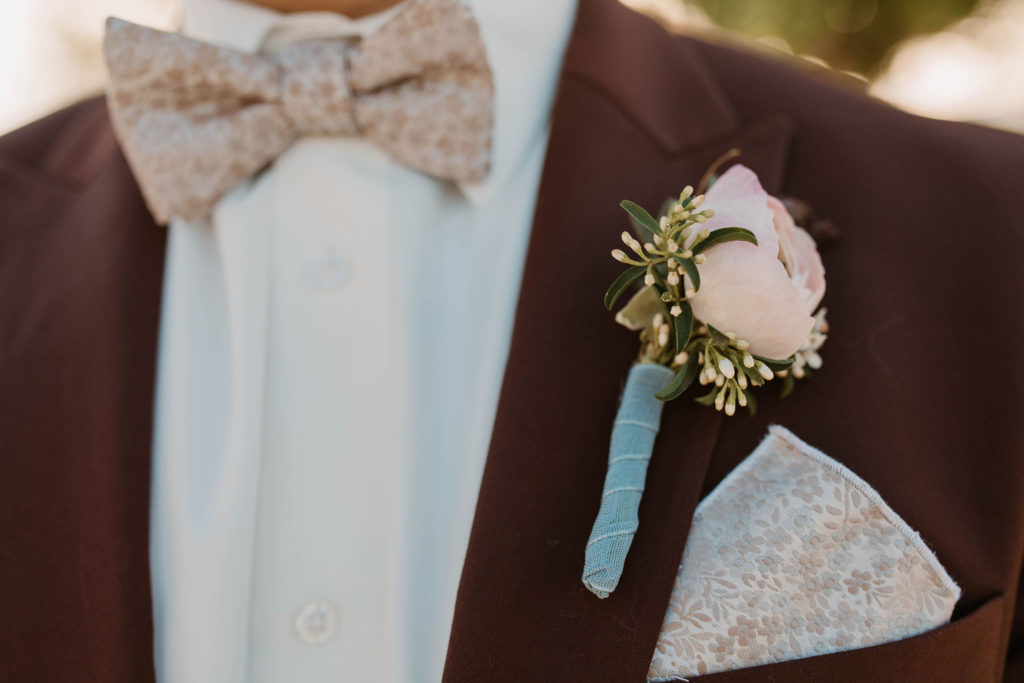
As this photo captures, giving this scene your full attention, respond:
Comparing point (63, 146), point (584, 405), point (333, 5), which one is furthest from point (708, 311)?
point (63, 146)

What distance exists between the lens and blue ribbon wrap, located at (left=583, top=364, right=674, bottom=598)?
38.6 inches

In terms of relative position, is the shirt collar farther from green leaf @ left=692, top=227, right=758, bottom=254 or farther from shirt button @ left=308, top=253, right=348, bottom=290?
green leaf @ left=692, top=227, right=758, bottom=254

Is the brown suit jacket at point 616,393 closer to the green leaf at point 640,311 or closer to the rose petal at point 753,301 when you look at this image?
the green leaf at point 640,311

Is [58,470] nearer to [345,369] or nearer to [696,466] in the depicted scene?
[345,369]

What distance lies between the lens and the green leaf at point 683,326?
94cm

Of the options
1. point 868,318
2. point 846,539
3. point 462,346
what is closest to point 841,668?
point 846,539

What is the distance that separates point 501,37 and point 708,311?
2.28ft

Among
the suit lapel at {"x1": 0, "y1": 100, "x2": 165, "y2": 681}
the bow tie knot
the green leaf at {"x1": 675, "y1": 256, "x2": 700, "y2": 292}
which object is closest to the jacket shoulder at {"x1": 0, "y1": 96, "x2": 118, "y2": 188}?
the suit lapel at {"x1": 0, "y1": 100, "x2": 165, "y2": 681}

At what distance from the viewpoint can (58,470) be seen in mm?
1190

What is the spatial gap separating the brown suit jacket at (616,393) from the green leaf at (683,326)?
0.62ft

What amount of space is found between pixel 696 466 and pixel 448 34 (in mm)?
778

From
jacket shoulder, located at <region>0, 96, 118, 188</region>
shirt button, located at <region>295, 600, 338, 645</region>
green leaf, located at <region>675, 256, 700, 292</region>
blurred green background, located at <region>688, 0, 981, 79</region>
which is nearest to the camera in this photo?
green leaf, located at <region>675, 256, 700, 292</region>

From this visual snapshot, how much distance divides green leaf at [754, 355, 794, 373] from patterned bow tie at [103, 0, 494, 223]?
1.91 feet

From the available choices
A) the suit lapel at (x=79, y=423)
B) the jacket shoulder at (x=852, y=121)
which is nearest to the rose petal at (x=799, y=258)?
the jacket shoulder at (x=852, y=121)
